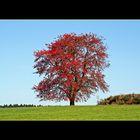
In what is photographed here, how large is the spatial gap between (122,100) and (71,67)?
11.7 feet

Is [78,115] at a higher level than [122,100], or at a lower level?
lower

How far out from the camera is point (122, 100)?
17031 millimetres

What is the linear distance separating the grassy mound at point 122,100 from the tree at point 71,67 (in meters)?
2.14

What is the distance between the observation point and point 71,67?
19.4m

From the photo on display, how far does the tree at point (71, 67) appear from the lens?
Answer: 758 inches

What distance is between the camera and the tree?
19266 millimetres

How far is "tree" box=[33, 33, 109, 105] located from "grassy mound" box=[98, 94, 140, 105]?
A: 2.14m

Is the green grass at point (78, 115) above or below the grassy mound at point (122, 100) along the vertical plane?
below

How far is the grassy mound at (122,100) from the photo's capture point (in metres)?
16.8

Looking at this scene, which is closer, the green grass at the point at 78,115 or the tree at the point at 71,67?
the green grass at the point at 78,115

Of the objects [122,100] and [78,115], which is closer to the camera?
[78,115]
